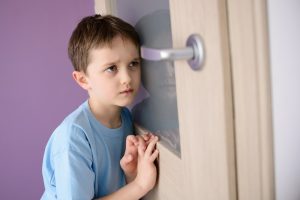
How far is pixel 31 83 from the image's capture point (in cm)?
138

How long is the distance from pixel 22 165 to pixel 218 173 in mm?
1241

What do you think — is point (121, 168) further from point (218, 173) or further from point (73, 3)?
point (73, 3)

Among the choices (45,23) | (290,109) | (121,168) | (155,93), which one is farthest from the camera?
(45,23)

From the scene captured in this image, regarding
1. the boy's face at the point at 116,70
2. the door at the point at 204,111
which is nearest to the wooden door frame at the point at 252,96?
the door at the point at 204,111

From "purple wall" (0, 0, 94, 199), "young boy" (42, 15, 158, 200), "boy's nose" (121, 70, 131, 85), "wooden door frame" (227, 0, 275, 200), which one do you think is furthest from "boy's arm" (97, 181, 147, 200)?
"purple wall" (0, 0, 94, 199)

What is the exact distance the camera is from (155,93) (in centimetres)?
67

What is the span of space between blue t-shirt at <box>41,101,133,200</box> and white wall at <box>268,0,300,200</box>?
438 mm

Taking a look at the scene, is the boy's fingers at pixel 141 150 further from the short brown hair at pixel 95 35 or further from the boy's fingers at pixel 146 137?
the short brown hair at pixel 95 35

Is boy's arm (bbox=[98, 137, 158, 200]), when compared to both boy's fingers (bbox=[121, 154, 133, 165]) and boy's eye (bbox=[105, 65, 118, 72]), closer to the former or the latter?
boy's fingers (bbox=[121, 154, 133, 165])

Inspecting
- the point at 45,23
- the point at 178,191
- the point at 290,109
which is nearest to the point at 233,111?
the point at 290,109

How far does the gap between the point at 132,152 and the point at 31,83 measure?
2.78 feet

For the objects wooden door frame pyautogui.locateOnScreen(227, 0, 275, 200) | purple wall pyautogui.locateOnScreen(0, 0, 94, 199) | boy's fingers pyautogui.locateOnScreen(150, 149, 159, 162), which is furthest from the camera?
purple wall pyautogui.locateOnScreen(0, 0, 94, 199)

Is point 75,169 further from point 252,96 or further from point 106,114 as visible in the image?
point 252,96

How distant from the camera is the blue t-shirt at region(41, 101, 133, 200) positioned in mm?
671
